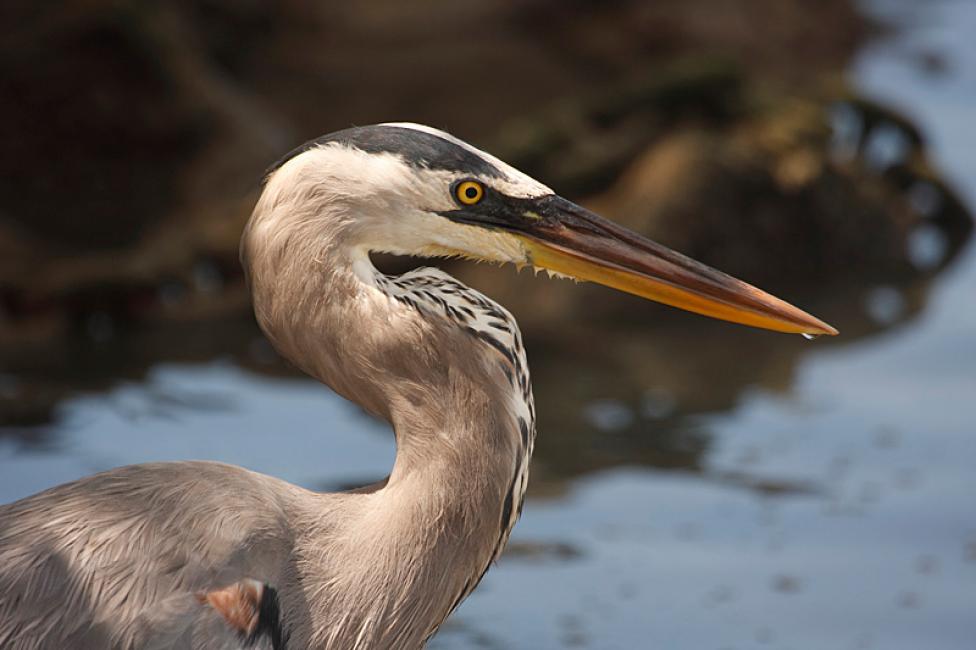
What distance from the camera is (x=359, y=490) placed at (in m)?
3.41

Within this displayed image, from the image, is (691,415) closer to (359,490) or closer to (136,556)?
(359,490)

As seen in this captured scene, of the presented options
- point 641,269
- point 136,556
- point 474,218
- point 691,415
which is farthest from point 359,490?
point 691,415

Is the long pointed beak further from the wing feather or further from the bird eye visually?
→ the wing feather

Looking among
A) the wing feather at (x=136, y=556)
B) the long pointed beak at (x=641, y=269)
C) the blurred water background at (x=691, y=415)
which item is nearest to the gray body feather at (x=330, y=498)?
the wing feather at (x=136, y=556)

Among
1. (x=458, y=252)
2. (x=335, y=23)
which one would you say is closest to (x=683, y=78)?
(x=335, y=23)

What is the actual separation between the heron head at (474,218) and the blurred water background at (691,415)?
6.22ft

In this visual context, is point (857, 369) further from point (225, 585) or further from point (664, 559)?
point (225, 585)

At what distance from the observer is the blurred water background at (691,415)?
5.28 metres

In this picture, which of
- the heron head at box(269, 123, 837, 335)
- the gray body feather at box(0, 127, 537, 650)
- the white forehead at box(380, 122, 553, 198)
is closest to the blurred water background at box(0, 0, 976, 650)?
the gray body feather at box(0, 127, 537, 650)

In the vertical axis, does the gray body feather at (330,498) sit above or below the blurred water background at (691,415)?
above

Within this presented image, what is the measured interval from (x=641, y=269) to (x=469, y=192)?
17.6 inches

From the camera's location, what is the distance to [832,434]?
6309 mm

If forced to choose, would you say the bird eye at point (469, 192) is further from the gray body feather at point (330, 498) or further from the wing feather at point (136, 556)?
the wing feather at point (136, 556)

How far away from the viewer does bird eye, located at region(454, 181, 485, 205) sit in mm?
3189
